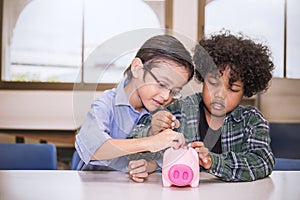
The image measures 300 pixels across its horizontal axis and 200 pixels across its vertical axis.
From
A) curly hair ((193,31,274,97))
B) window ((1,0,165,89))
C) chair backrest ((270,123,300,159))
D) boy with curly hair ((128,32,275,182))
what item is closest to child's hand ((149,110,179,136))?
boy with curly hair ((128,32,275,182))

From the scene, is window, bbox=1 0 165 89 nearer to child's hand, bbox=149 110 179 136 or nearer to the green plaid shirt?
the green plaid shirt

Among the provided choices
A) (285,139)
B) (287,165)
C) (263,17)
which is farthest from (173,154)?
(263,17)

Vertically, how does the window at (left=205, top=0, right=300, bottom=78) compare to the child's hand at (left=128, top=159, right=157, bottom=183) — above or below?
above

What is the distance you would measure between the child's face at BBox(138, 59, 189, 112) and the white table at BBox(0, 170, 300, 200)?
0.44ft

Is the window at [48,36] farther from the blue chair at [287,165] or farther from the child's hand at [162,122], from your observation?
the child's hand at [162,122]

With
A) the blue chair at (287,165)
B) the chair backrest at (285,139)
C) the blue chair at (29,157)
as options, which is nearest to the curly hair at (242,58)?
the blue chair at (287,165)

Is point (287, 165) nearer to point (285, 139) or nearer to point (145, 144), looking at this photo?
point (145, 144)

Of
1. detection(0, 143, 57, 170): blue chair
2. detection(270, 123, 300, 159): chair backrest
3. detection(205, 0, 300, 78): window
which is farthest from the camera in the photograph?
detection(205, 0, 300, 78): window

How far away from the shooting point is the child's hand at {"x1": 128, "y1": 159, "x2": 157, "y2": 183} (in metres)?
0.75

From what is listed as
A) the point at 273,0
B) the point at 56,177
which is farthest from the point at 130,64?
the point at 273,0

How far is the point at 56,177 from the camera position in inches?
30.7

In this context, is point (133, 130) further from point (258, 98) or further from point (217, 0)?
point (217, 0)

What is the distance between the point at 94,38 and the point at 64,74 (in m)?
0.34

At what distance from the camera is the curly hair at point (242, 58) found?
30.4 inches
